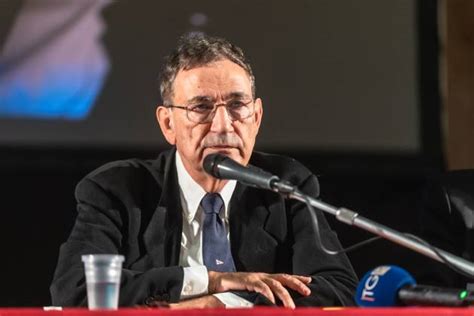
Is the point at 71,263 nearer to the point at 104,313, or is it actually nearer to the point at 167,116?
the point at 167,116

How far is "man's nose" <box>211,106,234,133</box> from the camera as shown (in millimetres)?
2754

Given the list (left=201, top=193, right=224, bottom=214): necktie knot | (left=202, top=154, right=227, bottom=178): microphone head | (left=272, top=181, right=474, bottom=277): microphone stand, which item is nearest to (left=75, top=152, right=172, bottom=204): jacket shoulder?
(left=201, top=193, right=224, bottom=214): necktie knot

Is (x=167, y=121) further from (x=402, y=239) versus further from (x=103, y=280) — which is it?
(x=402, y=239)

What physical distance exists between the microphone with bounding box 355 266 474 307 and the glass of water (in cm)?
46

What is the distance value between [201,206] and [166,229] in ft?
0.37

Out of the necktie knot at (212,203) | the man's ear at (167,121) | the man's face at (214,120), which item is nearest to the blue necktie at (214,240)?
the necktie knot at (212,203)

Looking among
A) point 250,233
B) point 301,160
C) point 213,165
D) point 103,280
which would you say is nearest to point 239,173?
point 213,165

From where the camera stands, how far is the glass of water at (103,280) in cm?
197

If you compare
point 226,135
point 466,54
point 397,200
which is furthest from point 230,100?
point 466,54

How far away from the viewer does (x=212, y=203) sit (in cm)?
283

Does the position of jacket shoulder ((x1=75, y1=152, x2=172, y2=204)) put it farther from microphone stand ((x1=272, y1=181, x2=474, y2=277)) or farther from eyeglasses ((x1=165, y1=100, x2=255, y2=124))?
microphone stand ((x1=272, y1=181, x2=474, y2=277))

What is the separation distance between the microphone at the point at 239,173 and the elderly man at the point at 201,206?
1.70ft

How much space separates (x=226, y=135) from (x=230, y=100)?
0.10m

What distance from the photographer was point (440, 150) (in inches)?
162
